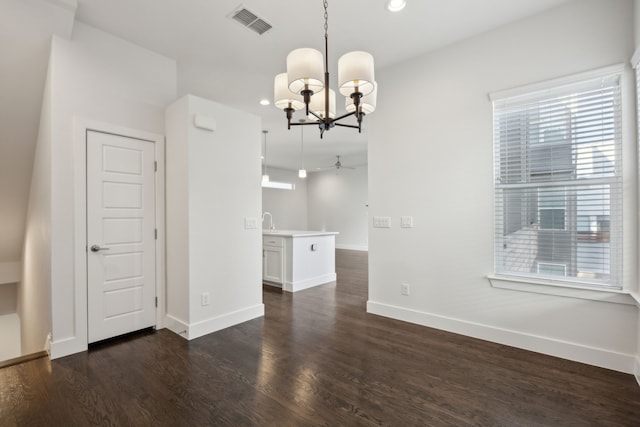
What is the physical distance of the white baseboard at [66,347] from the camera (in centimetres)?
256

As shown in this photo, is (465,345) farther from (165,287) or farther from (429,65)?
(165,287)

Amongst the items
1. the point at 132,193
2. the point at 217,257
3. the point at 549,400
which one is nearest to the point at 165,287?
the point at 217,257

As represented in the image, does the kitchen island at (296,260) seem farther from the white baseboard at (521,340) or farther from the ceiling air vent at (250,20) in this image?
the ceiling air vent at (250,20)

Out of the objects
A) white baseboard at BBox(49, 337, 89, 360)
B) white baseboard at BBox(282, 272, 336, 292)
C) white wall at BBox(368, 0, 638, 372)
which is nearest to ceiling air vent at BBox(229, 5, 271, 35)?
white wall at BBox(368, 0, 638, 372)

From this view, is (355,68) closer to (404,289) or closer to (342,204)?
(404,289)

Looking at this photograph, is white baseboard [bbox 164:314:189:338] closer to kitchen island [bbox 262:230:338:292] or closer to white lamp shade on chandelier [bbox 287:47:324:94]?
kitchen island [bbox 262:230:338:292]

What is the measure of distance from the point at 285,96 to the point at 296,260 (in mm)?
3173

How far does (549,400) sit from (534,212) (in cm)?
153

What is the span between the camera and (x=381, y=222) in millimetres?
3684

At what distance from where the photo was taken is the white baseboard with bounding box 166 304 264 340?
3.02m

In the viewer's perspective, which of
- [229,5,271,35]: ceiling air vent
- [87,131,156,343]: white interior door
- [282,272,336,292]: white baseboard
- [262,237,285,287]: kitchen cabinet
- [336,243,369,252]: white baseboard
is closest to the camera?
[229,5,271,35]: ceiling air vent

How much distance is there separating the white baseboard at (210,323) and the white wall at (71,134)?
0.76 m

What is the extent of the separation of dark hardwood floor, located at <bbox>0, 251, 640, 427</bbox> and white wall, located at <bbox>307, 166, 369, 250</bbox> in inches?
294

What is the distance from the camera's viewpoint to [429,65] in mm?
3324
